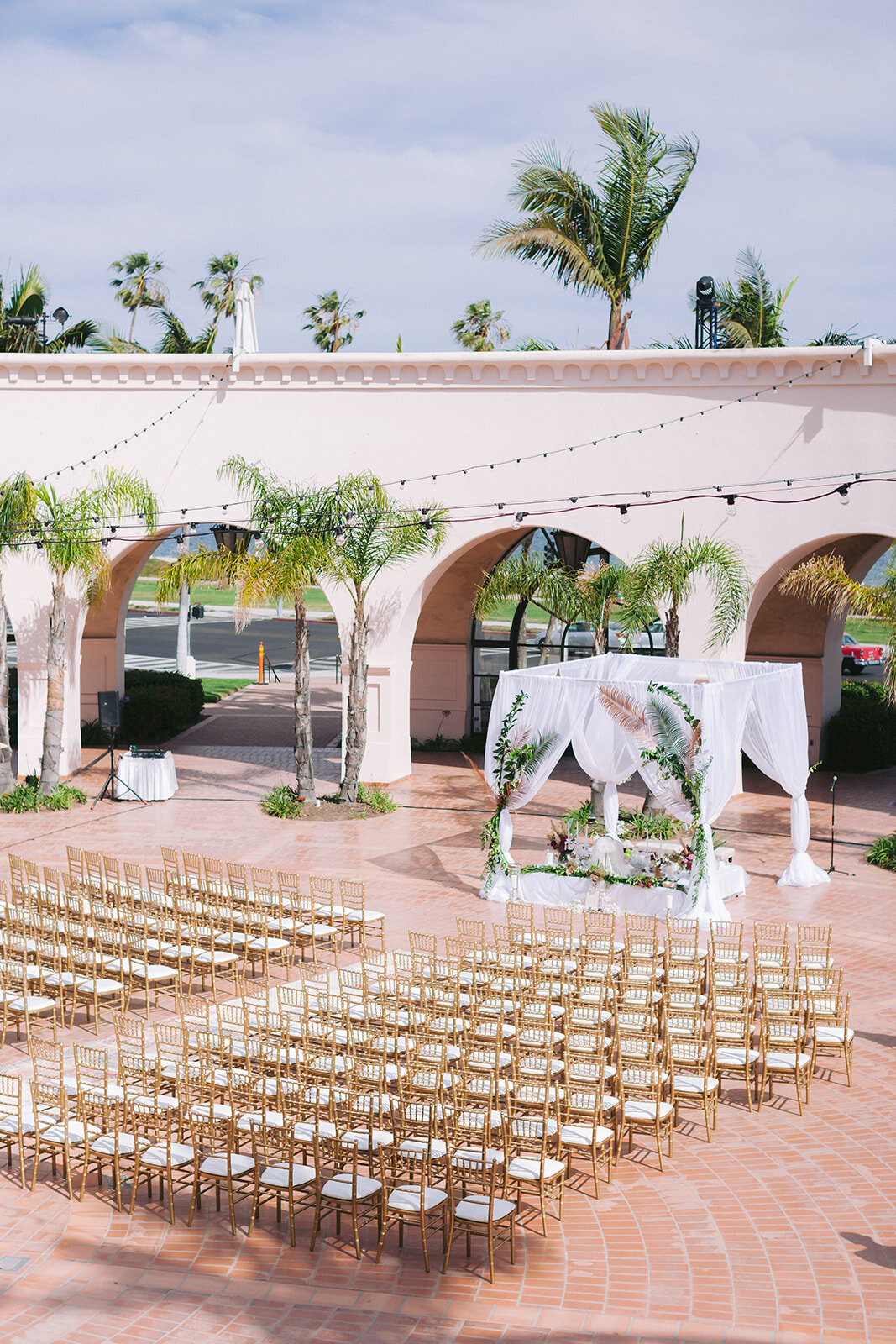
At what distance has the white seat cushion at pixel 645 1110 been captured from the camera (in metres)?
9.01

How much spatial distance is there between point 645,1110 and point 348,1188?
7.30ft

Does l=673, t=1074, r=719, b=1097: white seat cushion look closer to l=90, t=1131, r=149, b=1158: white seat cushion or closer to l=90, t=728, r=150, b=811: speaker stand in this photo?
l=90, t=1131, r=149, b=1158: white seat cushion

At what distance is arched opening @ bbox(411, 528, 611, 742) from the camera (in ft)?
89.9

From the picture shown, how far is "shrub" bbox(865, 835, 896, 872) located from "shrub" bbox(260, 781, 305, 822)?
820 cm

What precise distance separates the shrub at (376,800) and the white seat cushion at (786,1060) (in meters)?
11.1

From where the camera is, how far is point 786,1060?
10180 mm

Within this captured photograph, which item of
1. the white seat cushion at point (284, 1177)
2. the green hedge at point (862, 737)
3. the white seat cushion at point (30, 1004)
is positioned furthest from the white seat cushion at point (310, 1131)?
the green hedge at point (862, 737)

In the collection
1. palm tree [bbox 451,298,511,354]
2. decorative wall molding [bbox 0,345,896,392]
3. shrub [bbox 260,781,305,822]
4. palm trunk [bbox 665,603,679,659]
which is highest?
palm tree [bbox 451,298,511,354]

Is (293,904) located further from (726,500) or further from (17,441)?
(17,441)

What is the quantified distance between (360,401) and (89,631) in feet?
28.8

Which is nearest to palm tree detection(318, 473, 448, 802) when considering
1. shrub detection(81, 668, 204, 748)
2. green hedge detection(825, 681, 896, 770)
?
shrub detection(81, 668, 204, 748)

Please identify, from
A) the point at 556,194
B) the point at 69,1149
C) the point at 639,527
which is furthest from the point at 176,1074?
the point at 556,194

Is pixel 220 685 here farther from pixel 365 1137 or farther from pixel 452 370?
pixel 365 1137

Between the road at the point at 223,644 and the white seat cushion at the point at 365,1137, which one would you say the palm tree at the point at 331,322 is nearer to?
the road at the point at 223,644
